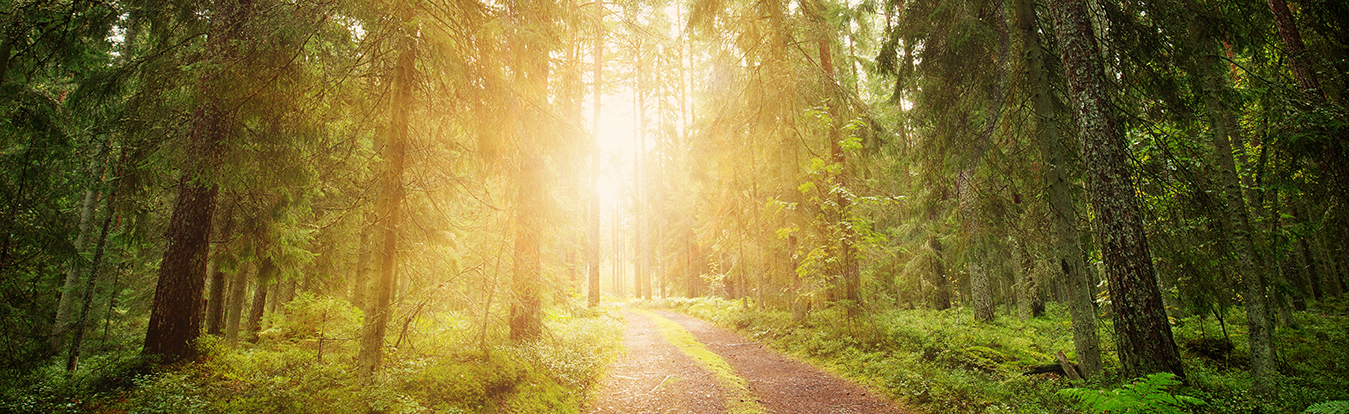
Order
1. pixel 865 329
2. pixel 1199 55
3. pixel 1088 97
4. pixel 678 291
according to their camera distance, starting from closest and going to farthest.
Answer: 1. pixel 1088 97
2. pixel 1199 55
3. pixel 865 329
4. pixel 678 291

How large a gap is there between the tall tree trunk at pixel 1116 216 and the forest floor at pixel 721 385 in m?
2.54

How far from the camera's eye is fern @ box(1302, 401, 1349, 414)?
3.26m

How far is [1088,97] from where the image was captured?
5199 millimetres

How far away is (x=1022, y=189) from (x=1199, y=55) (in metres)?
2.75

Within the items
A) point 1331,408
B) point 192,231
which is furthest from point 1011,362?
point 192,231

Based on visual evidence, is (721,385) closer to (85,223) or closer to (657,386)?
(657,386)

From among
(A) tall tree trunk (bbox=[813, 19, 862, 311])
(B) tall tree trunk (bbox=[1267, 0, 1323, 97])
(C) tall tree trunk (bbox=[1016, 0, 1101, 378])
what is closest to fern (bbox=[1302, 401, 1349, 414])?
(C) tall tree trunk (bbox=[1016, 0, 1101, 378])

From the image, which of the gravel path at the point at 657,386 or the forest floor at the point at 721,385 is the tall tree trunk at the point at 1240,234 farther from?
the gravel path at the point at 657,386

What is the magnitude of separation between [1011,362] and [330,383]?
9.46 m

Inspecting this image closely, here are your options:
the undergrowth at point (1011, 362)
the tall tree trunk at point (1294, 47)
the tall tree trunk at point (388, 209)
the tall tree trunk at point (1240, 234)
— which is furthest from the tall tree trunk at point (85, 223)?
the tall tree trunk at point (1294, 47)

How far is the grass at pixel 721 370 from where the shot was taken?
6531 mm

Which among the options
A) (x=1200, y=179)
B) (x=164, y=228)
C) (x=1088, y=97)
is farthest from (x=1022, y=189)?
(x=164, y=228)

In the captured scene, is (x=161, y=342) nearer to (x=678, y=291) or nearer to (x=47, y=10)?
(x=47, y=10)

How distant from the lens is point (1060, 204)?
20.4 feet
